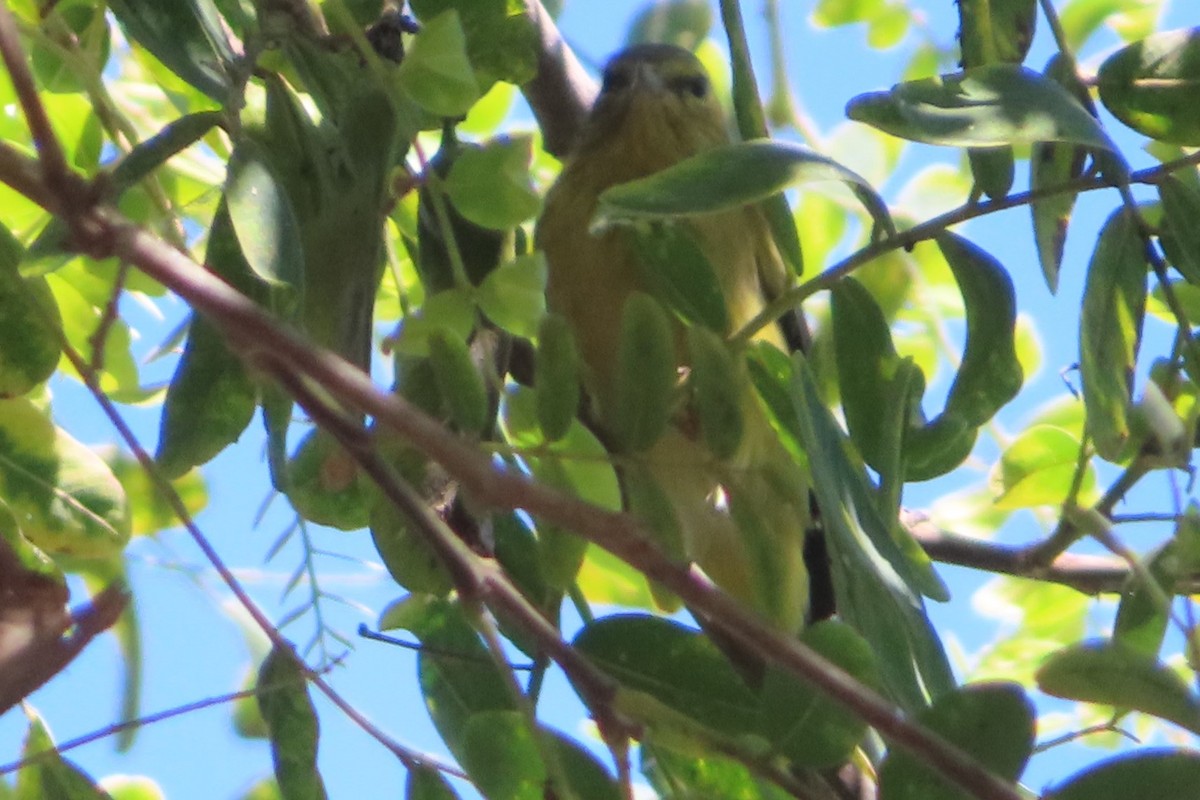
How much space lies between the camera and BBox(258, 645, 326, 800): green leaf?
65 cm

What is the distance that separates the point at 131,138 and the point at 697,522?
1.75ft

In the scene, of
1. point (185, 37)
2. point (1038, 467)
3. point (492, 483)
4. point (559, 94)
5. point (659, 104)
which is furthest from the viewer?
point (659, 104)

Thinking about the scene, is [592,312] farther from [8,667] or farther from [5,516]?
[8,667]

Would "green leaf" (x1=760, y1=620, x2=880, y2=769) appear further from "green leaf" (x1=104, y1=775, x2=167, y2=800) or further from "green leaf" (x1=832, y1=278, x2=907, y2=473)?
"green leaf" (x1=104, y1=775, x2=167, y2=800)

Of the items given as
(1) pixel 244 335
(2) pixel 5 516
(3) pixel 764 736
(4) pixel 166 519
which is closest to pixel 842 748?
(3) pixel 764 736

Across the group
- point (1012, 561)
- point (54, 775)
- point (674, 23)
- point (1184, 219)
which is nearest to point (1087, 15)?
point (674, 23)

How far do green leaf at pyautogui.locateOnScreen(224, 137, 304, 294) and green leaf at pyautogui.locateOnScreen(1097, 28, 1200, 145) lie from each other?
0.37m

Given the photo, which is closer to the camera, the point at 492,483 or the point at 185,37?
the point at 492,483

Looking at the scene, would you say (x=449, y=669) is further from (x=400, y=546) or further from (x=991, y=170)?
(x=991, y=170)

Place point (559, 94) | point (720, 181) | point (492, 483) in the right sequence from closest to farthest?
point (492, 483)
point (720, 181)
point (559, 94)

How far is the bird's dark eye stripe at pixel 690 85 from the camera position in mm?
1565

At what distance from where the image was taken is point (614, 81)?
5.09ft

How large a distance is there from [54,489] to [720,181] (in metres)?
0.38

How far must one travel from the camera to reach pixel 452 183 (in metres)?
0.62
